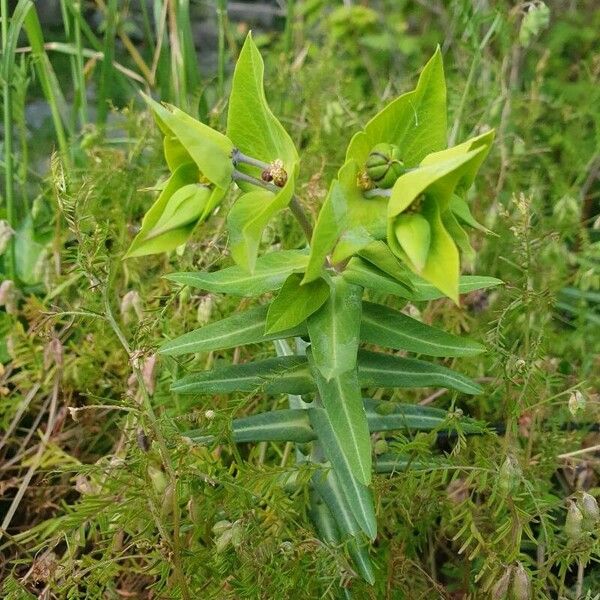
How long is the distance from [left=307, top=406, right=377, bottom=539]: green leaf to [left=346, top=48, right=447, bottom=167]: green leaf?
11.0 inches

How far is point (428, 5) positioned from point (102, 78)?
154 cm

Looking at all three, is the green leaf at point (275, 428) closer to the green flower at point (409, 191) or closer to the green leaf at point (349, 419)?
the green leaf at point (349, 419)

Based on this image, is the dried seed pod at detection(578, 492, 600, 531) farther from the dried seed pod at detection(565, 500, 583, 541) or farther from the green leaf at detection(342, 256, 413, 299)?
the green leaf at detection(342, 256, 413, 299)

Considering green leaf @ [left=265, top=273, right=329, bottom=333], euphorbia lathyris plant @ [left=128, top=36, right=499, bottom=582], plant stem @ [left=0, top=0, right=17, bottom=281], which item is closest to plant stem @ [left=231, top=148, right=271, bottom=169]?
euphorbia lathyris plant @ [left=128, top=36, right=499, bottom=582]

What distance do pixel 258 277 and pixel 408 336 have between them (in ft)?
0.56

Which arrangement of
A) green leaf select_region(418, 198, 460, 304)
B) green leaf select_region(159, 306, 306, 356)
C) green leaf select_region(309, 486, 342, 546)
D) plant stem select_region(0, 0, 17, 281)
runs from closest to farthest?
green leaf select_region(418, 198, 460, 304) < green leaf select_region(159, 306, 306, 356) < green leaf select_region(309, 486, 342, 546) < plant stem select_region(0, 0, 17, 281)

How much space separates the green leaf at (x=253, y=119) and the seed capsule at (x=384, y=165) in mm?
78

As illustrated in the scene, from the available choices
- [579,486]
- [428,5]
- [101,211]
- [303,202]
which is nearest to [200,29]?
[428,5]

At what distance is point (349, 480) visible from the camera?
34.5 inches

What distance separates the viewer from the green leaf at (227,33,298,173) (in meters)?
0.82

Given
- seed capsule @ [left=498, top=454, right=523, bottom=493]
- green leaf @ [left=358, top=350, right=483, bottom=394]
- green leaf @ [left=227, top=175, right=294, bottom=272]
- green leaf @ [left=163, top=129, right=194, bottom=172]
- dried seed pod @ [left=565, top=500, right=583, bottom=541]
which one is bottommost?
dried seed pod @ [left=565, top=500, right=583, bottom=541]

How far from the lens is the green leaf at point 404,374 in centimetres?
91

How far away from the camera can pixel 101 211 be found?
5.12ft

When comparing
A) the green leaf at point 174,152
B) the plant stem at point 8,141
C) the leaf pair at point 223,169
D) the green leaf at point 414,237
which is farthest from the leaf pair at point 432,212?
the plant stem at point 8,141
